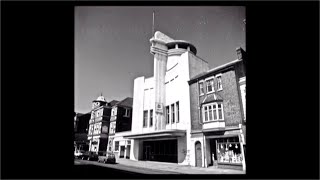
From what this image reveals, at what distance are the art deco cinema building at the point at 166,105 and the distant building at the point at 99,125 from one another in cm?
795

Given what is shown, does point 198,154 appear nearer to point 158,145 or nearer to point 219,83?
point 158,145

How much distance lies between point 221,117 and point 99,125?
64.2 ft

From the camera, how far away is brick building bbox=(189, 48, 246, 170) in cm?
1359

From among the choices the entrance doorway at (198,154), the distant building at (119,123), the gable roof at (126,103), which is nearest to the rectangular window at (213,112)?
the entrance doorway at (198,154)

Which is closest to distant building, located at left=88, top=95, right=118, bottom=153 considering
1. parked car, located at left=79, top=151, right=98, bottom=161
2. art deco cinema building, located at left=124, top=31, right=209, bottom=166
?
parked car, located at left=79, top=151, right=98, bottom=161

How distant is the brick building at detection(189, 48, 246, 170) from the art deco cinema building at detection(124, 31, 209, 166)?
0.91 meters

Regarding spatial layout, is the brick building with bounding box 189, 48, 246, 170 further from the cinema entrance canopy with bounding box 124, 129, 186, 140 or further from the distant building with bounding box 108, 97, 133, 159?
the distant building with bounding box 108, 97, 133, 159

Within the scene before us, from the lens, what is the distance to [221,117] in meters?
14.7

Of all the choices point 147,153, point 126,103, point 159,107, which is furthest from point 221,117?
point 126,103
